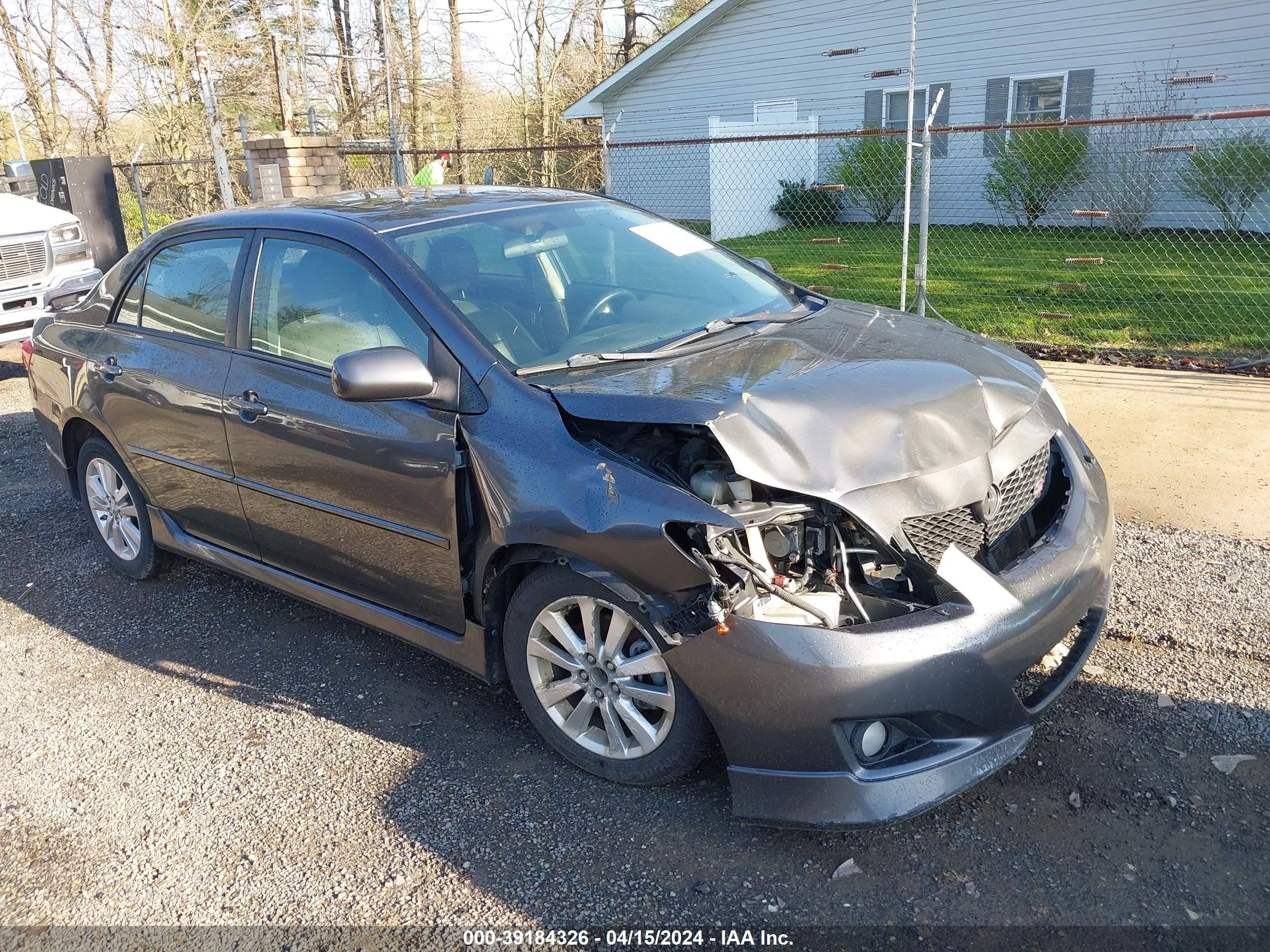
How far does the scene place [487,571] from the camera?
3248 mm

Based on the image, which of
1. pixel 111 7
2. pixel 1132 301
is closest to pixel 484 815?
pixel 1132 301

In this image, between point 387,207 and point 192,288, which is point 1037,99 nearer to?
point 387,207

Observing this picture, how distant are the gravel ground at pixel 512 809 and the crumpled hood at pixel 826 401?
3.45ft

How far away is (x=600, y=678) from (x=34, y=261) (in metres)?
8.77

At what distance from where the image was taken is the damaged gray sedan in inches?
107

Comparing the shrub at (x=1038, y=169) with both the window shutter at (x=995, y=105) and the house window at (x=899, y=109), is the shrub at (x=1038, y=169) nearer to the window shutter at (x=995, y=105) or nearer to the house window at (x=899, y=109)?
the window shutter at (x=995, y=105)

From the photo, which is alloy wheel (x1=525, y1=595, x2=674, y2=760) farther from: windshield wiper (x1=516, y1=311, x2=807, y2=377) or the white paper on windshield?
the white paper on windshield

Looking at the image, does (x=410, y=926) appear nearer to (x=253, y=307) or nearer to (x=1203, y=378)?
(x=253, y=307)

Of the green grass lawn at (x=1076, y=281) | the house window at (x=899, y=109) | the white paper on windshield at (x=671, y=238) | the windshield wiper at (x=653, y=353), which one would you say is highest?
the house window at (x=899, y=109)

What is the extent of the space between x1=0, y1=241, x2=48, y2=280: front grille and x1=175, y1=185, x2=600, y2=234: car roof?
5958 millimetres

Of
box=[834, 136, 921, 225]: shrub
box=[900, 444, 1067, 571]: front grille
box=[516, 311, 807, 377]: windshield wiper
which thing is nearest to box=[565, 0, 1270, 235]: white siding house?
box=[834, 136, 921, 225]: shrub

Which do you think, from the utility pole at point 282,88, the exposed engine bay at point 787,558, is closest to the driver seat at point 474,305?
the exposed engine bay at point 787,558

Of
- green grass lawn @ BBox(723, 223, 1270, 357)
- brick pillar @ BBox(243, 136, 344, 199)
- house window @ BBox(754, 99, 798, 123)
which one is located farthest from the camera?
house window @ BBox(754, 99, 798, 123)

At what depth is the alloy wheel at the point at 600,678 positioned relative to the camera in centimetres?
298
